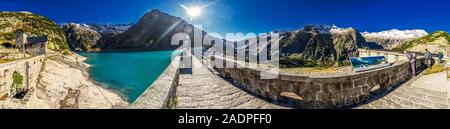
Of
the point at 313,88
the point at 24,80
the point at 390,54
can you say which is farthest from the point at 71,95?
the point at 390,54

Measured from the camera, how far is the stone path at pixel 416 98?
8.15 metres

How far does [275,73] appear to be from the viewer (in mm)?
7070

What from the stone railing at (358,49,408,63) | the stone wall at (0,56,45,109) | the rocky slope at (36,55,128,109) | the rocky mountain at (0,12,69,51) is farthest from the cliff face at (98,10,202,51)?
the stone railing at (358,49,408,63)

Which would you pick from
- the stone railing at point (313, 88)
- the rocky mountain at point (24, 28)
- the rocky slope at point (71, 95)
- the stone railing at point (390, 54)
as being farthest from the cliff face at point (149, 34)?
the stone railing at point (313, 88)

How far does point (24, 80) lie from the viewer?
102 feet

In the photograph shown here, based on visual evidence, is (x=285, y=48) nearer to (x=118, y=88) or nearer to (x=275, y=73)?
(x=118, y=88)

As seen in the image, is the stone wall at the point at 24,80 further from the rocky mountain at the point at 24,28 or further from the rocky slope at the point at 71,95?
the rocky mountain at the point at 24,28

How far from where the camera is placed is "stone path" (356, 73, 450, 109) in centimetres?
815

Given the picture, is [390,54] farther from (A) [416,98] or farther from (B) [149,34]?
(B) [149,34]

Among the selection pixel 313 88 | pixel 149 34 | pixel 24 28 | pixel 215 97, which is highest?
pixel 149 34

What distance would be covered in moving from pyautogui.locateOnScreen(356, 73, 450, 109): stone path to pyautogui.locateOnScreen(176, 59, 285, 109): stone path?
284 centimetres

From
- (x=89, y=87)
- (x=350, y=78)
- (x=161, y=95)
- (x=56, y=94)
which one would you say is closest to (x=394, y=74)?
(x=350, y=78)

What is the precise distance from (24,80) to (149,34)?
456 feet
